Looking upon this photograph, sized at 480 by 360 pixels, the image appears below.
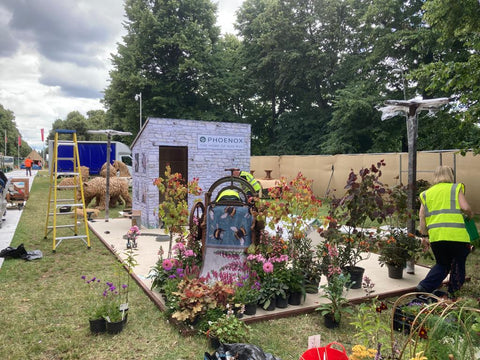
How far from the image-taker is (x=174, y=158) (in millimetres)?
10461

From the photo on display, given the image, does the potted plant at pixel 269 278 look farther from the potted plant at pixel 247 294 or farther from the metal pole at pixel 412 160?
the metal pole at pixel 412 160

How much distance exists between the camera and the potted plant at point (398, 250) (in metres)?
5.44

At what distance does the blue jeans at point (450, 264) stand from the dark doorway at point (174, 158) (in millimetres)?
7399

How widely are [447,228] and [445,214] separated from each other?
0.17 metres

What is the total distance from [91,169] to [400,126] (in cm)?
1997

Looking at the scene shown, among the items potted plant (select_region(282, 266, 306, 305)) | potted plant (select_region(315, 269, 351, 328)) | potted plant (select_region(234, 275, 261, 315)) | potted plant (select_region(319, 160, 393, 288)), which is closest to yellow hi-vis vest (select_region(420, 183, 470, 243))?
potted plant (select_region(319, 160, 393, 288))

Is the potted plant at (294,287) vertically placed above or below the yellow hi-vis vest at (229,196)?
below

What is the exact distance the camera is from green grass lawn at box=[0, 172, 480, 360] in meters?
3.36

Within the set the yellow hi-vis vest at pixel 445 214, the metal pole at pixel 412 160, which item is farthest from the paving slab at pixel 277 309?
the yellow hi-vis vest at pixel 445 214

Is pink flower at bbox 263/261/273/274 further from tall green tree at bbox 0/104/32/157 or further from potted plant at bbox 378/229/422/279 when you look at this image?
tall green tree at bbox 0/104/32/157

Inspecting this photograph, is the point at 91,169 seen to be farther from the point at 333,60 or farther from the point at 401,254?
the point at 401,254

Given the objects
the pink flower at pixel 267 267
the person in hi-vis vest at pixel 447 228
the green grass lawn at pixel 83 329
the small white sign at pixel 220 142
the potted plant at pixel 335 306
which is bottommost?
the green grass lawn at pixel 83 329

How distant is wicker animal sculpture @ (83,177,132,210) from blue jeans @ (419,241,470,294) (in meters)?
11.4

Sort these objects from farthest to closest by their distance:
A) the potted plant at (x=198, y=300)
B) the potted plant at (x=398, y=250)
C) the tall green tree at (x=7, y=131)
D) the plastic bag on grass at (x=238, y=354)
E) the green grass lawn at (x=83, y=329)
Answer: the tall green tree at (x=7, y=131), the potted plant at (x=398, y=250), the potted plant at (x=198, y=300), the green grass lawn at (x=83, y=329), the plastic bag on grass at (x=238, y=354)
